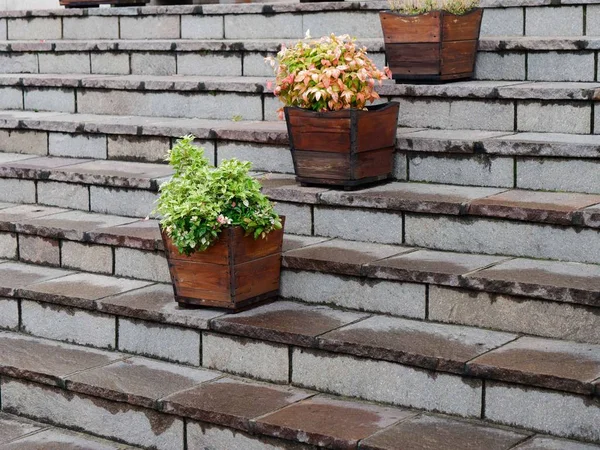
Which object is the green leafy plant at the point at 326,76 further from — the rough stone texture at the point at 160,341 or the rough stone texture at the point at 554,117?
the rough stone texture at the point at 160,341

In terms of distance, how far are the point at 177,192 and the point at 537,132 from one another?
5.51ft

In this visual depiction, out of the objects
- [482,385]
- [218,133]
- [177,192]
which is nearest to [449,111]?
[218,133]

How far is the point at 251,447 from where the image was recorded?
3.82m

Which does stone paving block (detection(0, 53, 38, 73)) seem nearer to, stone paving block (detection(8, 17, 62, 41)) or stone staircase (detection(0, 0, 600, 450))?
A: stone paving block (detection(8, 17, 62, 41))

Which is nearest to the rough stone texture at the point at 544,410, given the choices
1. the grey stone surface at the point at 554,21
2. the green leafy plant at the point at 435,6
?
the green leafy plant at the point at 435,6

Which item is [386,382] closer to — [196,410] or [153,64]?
[196,410]

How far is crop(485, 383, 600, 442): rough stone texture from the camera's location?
11.4 ft

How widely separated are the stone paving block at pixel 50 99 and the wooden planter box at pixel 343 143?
2169 millimetres

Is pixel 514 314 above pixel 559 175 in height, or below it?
below

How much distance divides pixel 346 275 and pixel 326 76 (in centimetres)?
88

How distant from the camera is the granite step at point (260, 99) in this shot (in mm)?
4859

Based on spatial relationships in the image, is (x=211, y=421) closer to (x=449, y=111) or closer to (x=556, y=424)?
(x=556, y=424)

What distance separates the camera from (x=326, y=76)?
4629mm

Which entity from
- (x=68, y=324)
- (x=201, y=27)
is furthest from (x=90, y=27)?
(x=68, y=324)
